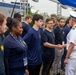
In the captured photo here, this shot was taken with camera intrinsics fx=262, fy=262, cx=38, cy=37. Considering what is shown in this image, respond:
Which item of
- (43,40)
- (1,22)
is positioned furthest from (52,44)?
(1,22)

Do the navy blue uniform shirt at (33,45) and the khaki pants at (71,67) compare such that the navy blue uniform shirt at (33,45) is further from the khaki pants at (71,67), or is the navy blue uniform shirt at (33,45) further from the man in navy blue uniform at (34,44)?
the khaki pants at (71,67)

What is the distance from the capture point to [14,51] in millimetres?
3951

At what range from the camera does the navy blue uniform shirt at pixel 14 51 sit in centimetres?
391

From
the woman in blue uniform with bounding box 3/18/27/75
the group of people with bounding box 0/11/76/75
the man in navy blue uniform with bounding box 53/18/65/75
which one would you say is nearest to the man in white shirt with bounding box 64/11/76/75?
the group of people with bounding box 0/11/76/75

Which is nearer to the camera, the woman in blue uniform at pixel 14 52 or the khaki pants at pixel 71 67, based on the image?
the woman in blue uniform at pixel 14 52

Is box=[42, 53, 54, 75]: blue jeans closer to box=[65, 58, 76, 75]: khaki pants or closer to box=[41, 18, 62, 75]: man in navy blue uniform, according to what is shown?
box=[41, 18, 62, 75]: man in navy blue uniform

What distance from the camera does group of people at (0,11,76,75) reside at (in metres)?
3.92

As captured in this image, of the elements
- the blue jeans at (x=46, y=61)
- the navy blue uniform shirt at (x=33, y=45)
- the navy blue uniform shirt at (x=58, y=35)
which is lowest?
the blue jeans at (x=46, y=61)

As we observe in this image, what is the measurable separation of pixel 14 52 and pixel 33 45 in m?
1.30

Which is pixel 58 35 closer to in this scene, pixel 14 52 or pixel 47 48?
pixel 47 48

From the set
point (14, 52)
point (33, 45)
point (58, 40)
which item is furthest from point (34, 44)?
point (58, 40)

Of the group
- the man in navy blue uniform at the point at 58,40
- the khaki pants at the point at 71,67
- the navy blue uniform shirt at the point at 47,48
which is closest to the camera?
the khaki pants at the point at 71,67

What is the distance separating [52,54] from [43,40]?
1.54 ft

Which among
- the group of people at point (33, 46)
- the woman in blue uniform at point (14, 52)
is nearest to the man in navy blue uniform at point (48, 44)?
the group of people at point (33, 46)
